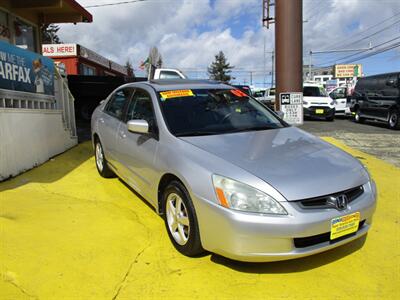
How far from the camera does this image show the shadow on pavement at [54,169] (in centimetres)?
597

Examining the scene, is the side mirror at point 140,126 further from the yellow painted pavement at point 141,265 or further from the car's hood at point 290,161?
the yellow painted pavement at point 141,265

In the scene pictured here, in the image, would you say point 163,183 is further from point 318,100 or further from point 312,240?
point 318,100

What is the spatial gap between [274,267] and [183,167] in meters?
1.13

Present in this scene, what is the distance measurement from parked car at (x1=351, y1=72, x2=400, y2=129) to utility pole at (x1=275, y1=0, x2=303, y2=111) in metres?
8.99

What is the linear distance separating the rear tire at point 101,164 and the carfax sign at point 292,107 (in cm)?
321

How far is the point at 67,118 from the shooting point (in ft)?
29.2

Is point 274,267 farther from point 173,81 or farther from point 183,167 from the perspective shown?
point 173,81

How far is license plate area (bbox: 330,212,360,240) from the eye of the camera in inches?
121

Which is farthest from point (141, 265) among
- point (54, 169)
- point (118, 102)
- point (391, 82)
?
point (391, 82)

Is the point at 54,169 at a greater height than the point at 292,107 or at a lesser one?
lesser

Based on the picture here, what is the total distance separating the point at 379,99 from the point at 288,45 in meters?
10.4

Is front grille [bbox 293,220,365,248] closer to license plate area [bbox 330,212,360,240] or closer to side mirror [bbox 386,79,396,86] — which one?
license plate area [bbox 330,212,360,240]

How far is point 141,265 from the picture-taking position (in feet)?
11.4

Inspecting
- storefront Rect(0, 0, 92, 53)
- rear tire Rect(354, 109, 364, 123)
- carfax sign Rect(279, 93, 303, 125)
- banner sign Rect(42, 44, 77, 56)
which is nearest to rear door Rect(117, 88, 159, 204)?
carfax sign Rect(279, 93, 303, 125)
